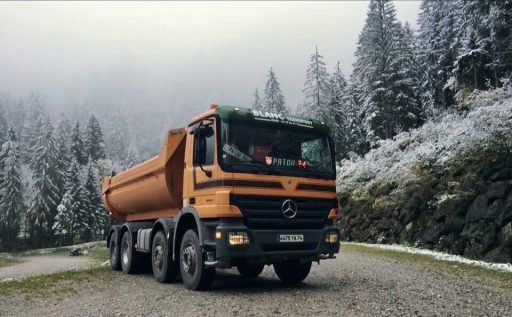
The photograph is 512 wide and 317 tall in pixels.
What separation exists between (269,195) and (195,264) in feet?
7.35

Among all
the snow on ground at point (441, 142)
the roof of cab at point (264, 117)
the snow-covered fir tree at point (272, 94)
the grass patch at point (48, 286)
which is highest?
the snow-covered fir tree at point (272, 94)

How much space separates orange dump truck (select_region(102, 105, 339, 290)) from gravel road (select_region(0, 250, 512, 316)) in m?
0.67

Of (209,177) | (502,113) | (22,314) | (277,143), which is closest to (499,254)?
(502,113)

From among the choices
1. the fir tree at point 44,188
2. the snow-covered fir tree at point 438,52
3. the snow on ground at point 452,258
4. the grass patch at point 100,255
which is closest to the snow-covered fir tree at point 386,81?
the snow-covered fir tree at point 438,52

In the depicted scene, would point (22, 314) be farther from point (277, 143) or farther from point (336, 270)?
point (336, 270)

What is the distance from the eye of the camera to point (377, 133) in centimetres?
4203

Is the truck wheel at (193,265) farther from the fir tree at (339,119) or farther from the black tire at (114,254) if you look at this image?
the fir tree at (339,119)

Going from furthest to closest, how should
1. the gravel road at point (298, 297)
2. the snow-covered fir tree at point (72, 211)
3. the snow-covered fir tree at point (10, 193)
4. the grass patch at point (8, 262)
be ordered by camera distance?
the snow-covered fir tree at point (10, 193) → the snow-covered fir tree at point (72, 211) → the grass patch at point (8, 262) → the gravel road at point (298, 297)

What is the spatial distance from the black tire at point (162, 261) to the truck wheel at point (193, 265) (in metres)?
0.97

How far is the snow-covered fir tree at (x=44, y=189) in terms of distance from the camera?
6141 cm

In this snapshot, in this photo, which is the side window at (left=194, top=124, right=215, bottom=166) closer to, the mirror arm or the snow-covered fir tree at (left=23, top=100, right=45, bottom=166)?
the mirror arm

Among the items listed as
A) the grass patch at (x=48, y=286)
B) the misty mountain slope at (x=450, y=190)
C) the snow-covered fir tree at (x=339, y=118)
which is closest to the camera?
the grass patch at (x=48, y=286)

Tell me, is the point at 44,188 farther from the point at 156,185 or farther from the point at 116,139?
the point at 116,139

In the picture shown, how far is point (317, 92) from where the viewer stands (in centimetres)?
4888
